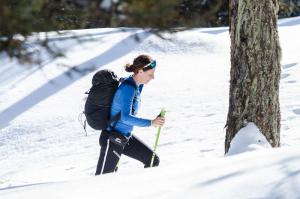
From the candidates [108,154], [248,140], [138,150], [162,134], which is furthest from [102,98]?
[162,134]

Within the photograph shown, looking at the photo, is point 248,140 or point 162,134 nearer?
point 248,140

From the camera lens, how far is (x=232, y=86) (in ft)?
21.3

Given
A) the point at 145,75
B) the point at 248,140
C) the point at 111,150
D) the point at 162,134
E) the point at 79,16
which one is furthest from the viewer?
the point at 162,134

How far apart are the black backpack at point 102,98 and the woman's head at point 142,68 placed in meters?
0.18

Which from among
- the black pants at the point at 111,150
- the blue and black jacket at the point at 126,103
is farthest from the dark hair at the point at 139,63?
the black pants at the point at 111,150

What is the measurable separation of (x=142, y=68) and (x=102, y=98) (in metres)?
0.49

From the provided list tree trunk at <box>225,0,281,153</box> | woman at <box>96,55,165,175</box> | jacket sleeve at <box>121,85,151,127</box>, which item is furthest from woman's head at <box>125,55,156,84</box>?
tree trunk at <box>225,0,281,153</box>

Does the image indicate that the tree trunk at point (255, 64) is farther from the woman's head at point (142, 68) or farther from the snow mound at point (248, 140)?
the woman's head at point (142, 68)

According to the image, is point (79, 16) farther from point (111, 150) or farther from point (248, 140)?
point (248, 140)

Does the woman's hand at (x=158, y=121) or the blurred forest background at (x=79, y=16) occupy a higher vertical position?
the blurred forest background at (x=79, y=16)

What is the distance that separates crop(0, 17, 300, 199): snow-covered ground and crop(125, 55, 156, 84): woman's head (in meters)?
0.44

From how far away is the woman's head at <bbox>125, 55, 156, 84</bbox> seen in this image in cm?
592

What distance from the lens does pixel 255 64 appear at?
6.29 m

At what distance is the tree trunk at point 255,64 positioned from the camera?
20.5ft
